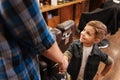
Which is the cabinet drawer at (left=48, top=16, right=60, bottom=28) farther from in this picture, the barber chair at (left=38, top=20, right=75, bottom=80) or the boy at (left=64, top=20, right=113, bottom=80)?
the boy at (left=64, top=20, right=113, bottom=80)

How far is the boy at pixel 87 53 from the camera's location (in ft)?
4.50

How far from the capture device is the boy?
4.50ft

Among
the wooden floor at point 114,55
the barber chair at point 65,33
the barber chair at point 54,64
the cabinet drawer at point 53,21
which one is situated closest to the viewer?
the barber chair at point 54,64

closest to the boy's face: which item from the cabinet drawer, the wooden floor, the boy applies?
the boy

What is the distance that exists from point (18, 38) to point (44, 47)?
0.11 meters

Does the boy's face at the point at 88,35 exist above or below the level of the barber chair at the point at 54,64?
above

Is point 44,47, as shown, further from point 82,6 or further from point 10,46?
point 82,6

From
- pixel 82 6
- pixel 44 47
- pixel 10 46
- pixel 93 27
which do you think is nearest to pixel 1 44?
pixel 10 46

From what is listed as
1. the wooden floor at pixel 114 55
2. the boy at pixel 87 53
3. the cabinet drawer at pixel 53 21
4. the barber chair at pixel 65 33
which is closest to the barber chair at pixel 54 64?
the barber chair at pixel 65 33

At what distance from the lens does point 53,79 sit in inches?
51.1

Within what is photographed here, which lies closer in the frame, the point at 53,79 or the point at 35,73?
the point at 35,73

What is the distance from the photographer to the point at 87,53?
1.46 metres

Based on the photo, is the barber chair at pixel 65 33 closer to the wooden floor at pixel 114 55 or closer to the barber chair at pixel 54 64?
the barber chair at pixel 54 64

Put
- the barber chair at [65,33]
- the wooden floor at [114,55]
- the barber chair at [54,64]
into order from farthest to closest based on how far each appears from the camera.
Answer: the wooden floor at [114,55], the barber chair at [65,33], the barber chair at [54,64]
